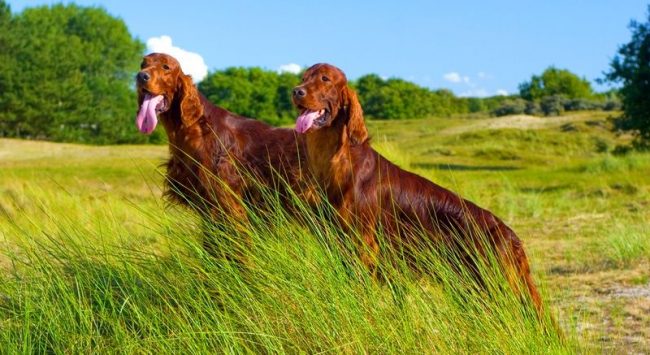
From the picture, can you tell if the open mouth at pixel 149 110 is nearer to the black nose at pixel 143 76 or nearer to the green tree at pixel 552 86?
the black nose at pixel 143 76

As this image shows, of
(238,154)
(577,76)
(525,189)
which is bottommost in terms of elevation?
(525,189)

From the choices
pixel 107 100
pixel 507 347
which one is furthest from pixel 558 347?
pixel 107 100

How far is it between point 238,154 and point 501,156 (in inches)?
921

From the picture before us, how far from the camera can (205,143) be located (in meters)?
4.69

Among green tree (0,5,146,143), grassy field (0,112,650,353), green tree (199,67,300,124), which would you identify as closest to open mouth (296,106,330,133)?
grassy field (0,112,650,353)

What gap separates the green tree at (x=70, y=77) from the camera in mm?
44281

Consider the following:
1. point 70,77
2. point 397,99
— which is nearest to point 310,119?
point 70,77

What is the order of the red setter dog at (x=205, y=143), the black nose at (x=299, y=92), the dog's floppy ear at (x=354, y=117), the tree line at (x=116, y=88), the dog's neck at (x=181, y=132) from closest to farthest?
the black nose at (x=299, y=92)
the dog's floppy ear at (x=354, y=117)
the red setter dog at (x=205, y=143)
the dog's neck at (x=181, y=132)
the tree line at (x=116, y=88)

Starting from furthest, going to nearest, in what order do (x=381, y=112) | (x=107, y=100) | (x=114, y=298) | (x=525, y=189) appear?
(x=381, y=112), (x=107, y=100), (x=525, y=189), (x=114, y=298)

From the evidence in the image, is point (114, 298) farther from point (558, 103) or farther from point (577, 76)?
point (577, 76)

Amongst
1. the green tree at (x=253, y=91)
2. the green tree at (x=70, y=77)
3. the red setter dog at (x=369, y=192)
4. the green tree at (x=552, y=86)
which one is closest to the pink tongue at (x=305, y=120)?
the red setter dog at (x=369, y=192)

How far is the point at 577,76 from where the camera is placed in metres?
71.9

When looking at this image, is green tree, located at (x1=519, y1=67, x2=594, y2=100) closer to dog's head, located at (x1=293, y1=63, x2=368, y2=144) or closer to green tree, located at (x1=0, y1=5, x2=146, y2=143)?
green tree, located at (x1=0, y1=5, x2=146, y2=143)

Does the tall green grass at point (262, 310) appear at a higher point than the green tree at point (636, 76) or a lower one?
lower
